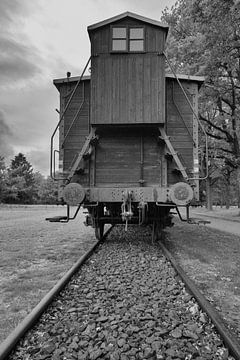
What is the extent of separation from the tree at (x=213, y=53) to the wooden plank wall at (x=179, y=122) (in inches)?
→ 105

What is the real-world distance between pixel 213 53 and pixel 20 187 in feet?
162

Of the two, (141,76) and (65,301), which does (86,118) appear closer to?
(141,76)

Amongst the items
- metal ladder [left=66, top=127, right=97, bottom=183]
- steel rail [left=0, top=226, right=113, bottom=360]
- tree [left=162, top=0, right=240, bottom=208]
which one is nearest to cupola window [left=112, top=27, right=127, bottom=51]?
metal ladder [left=66, top=127, right=97, bottom=183]

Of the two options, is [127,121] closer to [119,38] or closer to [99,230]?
[119,38]

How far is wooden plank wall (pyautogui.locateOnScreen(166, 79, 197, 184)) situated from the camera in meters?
6.86

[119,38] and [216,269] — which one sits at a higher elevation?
[119,38]

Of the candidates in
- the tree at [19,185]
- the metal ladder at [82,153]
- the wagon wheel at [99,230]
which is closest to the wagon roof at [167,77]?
the metal ladder at [82,153]

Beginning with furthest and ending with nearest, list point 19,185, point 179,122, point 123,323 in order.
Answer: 1. point 19,185
2. point 179,122
3. point 123,323

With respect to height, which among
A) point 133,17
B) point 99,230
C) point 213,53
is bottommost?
point 99,230

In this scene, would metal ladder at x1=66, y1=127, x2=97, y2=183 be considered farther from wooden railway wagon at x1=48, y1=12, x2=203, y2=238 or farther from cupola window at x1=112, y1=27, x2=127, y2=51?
cupola window at x1=112, y1=27, x2=127, y2=51

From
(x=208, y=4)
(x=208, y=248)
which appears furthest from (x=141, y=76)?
(x=208, y=248)

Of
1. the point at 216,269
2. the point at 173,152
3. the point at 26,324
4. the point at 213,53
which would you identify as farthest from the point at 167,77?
the point at 213,53

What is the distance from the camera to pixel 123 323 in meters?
2.88

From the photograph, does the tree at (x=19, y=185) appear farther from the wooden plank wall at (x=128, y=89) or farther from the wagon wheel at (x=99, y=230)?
the wooden plank wall at (x=128, y=89)
